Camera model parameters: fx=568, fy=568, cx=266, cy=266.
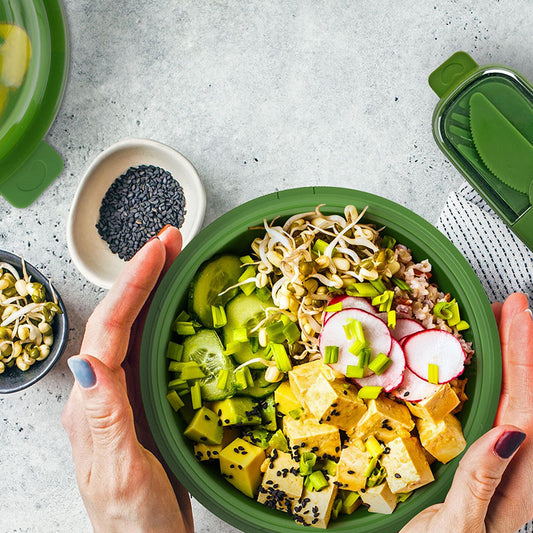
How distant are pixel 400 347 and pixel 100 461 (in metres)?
0.93

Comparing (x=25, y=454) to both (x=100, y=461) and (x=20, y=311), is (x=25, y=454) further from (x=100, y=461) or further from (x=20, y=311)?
(x=100, y=461)

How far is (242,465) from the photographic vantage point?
1723 millimetres

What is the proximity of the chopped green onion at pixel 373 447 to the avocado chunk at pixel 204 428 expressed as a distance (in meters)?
0.45

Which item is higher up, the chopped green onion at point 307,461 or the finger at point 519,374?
the finger at point 519,374

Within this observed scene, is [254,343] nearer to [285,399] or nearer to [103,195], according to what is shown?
[285,399]

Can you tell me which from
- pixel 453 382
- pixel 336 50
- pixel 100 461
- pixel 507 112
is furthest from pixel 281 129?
pixel 100 461

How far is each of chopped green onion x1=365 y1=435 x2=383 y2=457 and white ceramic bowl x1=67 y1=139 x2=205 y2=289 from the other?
0.99 m

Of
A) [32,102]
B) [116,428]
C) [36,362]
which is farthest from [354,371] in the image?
[32,102]

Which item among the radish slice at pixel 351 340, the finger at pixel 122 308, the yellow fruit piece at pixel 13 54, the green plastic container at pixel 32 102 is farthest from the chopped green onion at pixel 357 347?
the yellow fruit piece at pixel 13 54

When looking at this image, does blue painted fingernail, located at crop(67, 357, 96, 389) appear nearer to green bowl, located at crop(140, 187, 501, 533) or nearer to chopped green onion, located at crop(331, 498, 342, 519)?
green bowl, located at crop(140, 187, 501, 533)

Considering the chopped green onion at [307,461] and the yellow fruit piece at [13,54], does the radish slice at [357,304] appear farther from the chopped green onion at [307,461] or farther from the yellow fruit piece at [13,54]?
the yellow fruit piece at [13,54]

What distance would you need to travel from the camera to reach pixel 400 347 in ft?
5.69

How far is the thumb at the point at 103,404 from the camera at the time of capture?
4.94 ft

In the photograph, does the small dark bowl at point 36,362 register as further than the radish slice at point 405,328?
Yes
